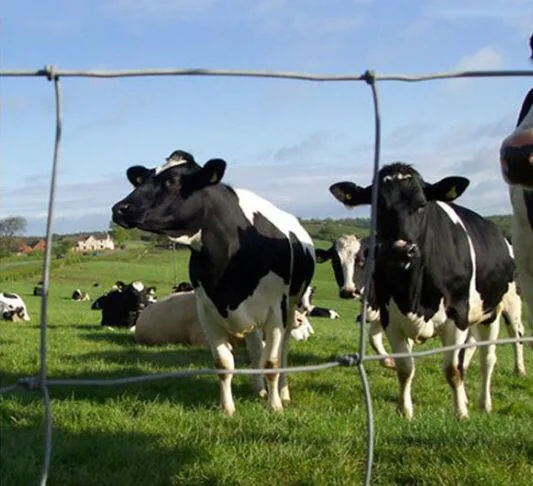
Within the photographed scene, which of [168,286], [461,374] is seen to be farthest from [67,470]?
[168,286]

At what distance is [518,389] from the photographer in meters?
9.54

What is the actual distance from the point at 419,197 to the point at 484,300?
4.86 feet

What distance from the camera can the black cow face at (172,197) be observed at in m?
7.13

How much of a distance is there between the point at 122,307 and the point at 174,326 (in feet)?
16.8

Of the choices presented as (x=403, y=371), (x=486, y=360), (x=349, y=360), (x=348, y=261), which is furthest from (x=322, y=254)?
(x=349, y=360)

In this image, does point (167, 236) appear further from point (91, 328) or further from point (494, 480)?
point (91, 328)

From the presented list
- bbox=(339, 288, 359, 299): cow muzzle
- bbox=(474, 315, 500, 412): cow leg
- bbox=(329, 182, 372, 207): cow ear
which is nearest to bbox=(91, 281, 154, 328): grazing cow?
bbox=(474, 315, 500, 412): cow leg

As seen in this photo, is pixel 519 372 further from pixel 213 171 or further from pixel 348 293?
pixel 213 171

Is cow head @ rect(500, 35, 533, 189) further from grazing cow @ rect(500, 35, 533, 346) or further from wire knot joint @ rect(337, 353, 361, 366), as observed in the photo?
wire knot joint @ rect(337, 353, 361, 366)

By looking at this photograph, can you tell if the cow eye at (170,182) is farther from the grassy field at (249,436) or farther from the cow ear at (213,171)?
the grassy field at (249,436)

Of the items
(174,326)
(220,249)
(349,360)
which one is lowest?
(174,326)

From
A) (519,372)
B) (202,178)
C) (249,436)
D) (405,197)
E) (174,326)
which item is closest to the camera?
(249,436)

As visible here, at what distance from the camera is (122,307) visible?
693 inches

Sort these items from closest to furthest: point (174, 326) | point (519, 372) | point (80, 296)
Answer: point (519, 372) → point (174, 326) → point (80, 296)
